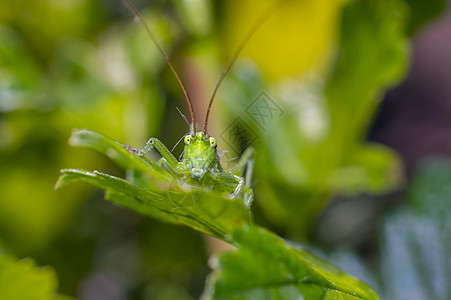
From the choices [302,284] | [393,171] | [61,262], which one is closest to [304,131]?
[393,171]

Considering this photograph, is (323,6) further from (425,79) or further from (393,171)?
(425,79)

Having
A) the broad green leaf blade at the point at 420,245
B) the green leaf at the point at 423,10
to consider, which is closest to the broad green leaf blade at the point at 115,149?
the broad green leaf blade at the point at 420,245

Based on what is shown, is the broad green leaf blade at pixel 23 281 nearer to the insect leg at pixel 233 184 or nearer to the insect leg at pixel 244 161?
the insect leg at pixel 233 184

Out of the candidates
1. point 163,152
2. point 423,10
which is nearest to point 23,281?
point 163,152

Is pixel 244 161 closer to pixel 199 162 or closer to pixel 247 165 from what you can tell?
pixel 247 165

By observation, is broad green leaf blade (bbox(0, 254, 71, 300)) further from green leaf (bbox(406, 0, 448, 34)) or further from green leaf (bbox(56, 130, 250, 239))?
green leaf (bbox(406, 0, 448, 34))

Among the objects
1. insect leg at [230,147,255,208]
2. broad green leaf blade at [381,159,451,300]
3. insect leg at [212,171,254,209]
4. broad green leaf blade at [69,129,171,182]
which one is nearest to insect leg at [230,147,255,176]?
insect leg at [230,147,255,208]
